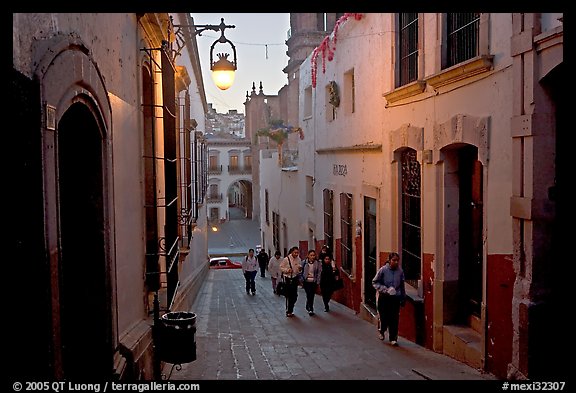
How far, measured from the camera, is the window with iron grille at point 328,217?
51.9ft

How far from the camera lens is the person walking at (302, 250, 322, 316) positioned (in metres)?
12.4

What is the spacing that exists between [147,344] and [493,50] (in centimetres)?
486

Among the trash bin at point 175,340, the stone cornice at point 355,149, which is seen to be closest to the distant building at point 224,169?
the stone cornice at point 355,149

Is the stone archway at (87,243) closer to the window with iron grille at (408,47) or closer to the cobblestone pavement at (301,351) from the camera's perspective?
the cobblestone pavement at (301,351)

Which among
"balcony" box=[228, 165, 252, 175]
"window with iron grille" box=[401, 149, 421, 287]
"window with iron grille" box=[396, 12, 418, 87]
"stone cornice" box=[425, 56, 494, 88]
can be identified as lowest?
"window with iron grille" box=[401, 149, 421, 287]

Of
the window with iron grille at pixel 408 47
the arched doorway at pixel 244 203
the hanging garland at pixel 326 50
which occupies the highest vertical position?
the hanging garland at pixel 326 50

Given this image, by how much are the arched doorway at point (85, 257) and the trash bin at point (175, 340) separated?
970 mm

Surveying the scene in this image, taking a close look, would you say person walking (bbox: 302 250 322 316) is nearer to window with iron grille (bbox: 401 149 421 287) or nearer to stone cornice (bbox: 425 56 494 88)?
window with iron grille (bbox: 401 149 421 287)

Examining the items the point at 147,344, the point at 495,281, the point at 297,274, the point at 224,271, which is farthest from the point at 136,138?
the point at 224,271

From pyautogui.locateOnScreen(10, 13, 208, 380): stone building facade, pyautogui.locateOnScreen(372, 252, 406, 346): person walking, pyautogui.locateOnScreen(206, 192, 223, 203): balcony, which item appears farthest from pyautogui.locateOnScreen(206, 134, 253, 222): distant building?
pyautogui.locateOnScreen(10, 13, 208, 380): stone building facade

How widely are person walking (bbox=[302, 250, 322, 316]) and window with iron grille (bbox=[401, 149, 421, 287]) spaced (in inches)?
91.0

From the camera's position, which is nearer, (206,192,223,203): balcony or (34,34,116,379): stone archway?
(34,34,116,379): stone archway

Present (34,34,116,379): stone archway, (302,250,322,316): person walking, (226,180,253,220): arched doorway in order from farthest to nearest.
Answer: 1. (226,180,253,220): arched doorway
2. (302,250,322,316): person walking
3. (34,34,116,379): stone archway

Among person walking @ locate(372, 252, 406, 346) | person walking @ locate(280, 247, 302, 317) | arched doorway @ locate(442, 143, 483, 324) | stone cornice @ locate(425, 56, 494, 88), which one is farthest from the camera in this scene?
person walking @ locate(280, 247, 302, 317)
